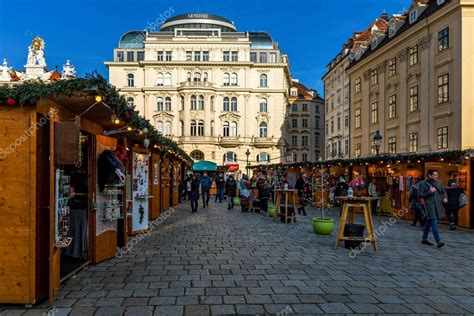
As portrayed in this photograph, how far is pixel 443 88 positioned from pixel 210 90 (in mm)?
36576

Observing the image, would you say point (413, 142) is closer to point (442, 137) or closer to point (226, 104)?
point (442, 137)

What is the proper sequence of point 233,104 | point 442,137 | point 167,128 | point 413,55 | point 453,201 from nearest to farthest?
point 453,201 → point 442,137 → point 413,55 → point 167,128 → point 233,104

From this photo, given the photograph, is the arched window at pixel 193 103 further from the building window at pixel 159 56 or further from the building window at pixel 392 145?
the building window at pixel 392 145

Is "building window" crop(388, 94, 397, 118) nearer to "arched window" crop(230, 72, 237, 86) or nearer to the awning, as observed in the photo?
the awning

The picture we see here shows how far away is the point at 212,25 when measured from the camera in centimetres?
6288

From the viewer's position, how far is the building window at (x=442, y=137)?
1001 inches

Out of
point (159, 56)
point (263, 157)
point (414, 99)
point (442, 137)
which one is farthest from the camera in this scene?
point (263, 157)

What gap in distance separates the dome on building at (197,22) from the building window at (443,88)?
42.7 meters

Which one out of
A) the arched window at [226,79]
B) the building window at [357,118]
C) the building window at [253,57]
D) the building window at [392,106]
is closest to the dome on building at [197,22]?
the building window at [253,57]

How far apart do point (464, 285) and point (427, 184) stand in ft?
13.5

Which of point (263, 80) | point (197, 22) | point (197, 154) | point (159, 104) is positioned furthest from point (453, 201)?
point (197, 22)

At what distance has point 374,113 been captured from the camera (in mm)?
35344

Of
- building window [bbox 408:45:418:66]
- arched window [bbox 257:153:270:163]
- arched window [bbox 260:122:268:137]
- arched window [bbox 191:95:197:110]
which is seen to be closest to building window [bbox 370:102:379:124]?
building window [bbox 408:45:418:66]

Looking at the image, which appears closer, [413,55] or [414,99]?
[414,99]
